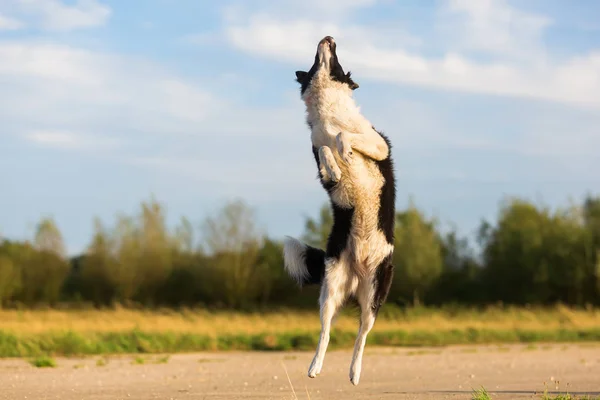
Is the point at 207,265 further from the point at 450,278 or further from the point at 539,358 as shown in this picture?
the point at 539,358

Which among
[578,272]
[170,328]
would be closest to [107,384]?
[170,328]

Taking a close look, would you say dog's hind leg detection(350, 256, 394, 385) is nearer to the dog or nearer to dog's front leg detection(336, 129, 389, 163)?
the dog

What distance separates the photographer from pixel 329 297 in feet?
22.7

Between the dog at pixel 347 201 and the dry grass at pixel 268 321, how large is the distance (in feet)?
66.9

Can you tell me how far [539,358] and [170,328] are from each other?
13.1m

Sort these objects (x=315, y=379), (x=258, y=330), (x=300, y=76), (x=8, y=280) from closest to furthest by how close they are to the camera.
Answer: (x=300, y=76)
(x=315, y=379)
(x=258, y=330)
(x=8, y=280)

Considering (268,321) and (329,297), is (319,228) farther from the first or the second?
(329,297)

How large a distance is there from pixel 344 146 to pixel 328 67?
734mm

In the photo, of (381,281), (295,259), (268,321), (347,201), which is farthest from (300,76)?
(268,321)

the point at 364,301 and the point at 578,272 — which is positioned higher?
the point at 364,301

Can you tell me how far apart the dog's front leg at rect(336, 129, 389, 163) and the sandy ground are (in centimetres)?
495

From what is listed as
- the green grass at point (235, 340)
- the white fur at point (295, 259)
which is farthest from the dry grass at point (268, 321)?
the white fur at point (295, 259)

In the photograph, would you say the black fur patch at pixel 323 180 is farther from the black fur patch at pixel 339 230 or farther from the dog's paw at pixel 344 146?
the dog's paw at pixel 344 146

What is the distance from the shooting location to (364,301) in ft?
23.3
